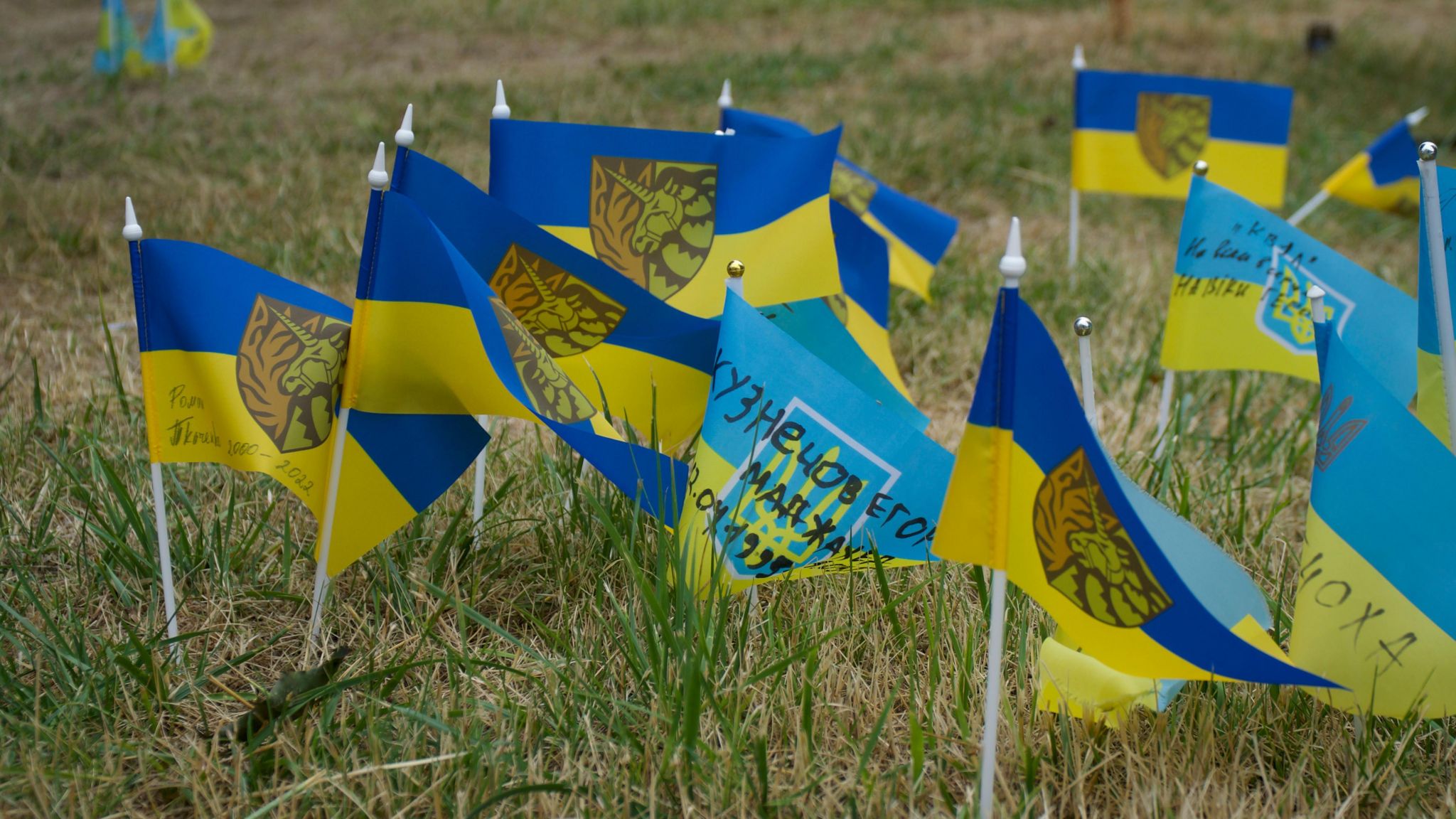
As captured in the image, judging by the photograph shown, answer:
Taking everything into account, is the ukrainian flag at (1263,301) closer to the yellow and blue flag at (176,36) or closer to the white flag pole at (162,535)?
the white flag pole at (162,535)

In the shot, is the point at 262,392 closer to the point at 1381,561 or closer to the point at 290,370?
the point at 290,370

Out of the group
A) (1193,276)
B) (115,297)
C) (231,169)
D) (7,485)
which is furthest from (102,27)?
(1193,276)

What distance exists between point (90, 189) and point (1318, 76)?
742cm

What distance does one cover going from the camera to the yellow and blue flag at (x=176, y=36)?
771 centimetres

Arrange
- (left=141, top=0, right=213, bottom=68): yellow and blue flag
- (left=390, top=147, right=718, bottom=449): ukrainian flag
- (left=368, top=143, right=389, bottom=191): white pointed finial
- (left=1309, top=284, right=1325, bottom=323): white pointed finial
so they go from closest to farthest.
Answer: (left=1309, top=284, right=1325, bottom=323): white pointed finial
(left=368, top=143, right=389, bottom=191): white pointed finial
(left=390, top=147, right=718, bottom=449): ukrainian flag
(left=141, top=0, right=213, bottom=68): yellow and blue flag

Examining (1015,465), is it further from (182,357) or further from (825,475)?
(182,357)

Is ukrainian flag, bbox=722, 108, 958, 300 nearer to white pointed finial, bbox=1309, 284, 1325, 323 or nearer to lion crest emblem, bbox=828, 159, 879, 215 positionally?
lion crest emblem, bbox=828, 159, 879, 215

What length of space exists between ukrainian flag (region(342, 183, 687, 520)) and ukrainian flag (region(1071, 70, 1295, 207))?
3.24 meters

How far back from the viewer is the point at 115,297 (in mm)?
4445

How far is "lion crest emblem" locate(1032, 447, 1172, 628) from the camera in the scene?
5.69 ft

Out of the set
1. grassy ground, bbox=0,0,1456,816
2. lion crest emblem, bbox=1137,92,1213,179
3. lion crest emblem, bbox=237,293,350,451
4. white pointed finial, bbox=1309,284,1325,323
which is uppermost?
lion crest emblem, bbox=1137,92,1213,179

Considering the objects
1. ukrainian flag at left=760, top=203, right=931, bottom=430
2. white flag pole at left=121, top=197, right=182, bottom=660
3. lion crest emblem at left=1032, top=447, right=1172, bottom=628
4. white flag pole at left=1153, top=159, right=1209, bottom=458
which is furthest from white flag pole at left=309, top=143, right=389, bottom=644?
white flag pole at left=1153, top=159, right=1209, bottom=458

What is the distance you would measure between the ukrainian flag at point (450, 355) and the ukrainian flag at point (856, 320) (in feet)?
2.26

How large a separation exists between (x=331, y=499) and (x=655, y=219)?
95 cm
